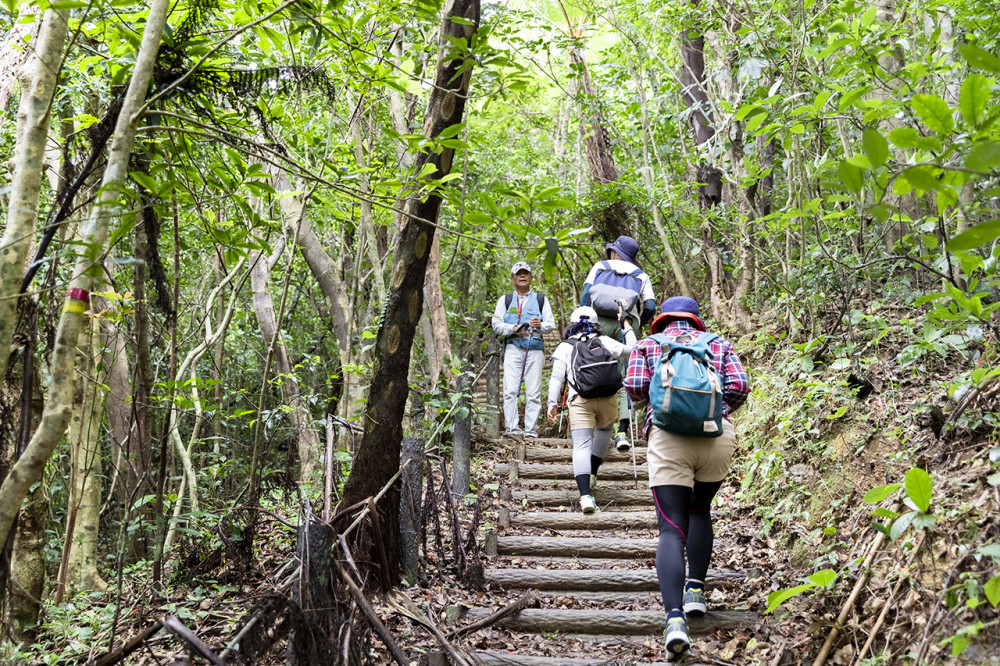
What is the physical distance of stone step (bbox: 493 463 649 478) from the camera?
7.07 meters

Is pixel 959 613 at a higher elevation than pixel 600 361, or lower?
lower

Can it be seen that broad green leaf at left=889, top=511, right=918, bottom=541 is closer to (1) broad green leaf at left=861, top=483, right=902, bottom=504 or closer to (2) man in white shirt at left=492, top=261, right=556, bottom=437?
(1) broad green leaf at left=861, top=483, right=902, bottom=504

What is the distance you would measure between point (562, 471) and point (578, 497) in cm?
76

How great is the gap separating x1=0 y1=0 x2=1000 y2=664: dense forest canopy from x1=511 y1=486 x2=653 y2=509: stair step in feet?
1.95

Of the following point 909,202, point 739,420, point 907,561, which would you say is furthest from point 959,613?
point 739,420

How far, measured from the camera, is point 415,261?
4.25 m

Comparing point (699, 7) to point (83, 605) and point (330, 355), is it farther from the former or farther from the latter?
point (330, 355)

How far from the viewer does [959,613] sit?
114 inches

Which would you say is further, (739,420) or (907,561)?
(739,420)

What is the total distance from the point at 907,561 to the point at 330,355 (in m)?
12.6

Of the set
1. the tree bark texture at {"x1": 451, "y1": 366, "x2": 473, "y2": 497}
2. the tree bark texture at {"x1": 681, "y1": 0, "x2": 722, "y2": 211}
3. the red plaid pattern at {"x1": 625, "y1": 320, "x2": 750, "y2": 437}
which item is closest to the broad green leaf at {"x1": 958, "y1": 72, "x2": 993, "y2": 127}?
the red plaid pattern at {"x1": 625, "y1": 320, "x2": 750, "y2": 437}

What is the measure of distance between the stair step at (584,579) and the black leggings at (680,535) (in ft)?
2.65

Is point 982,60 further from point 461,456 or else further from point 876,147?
point 461,456

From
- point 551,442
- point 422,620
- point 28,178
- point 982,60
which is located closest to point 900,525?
point 982,60
